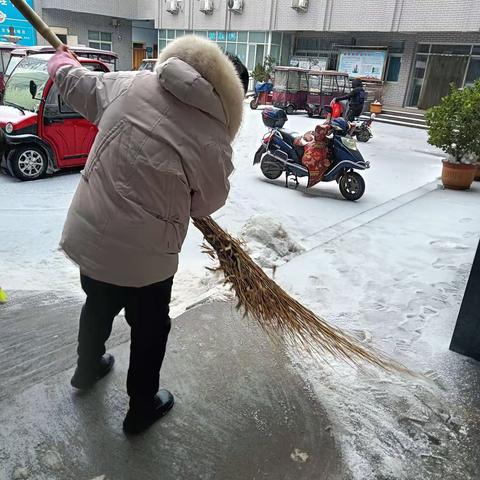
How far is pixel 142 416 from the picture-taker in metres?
1.83

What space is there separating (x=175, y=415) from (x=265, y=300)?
2.21ft

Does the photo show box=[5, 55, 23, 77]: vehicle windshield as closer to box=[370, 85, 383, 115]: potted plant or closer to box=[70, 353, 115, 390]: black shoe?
box=[70, 353, 115, 390]: black shoe

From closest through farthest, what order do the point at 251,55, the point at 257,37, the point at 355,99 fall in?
the point at 355,99 < the point at 257,37 < the point at 251,55

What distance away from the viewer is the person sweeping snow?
141 centimetres

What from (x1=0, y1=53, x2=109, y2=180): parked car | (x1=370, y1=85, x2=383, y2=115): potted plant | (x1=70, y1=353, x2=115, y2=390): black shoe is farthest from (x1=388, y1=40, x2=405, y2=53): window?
(x1=70, y1=353, x2=115, y2=390): black shoe

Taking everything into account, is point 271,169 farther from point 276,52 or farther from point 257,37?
point 257,37

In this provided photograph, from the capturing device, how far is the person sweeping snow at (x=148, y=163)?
1.41 m

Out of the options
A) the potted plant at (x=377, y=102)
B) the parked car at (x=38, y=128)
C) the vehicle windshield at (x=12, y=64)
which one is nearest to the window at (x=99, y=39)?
the potted plant at (x=377, y=102)

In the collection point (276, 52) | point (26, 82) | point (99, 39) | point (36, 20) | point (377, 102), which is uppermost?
point (99, 39)

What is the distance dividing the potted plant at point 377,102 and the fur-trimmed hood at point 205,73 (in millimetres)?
17316

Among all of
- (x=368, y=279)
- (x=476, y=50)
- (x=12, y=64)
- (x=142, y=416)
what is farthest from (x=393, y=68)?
(x=142, y=416)

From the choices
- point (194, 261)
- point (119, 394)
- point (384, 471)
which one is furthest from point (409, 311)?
point (119, 394)

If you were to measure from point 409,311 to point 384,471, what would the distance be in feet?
4.81

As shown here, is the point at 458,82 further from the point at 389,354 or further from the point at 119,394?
the point at 119,394
